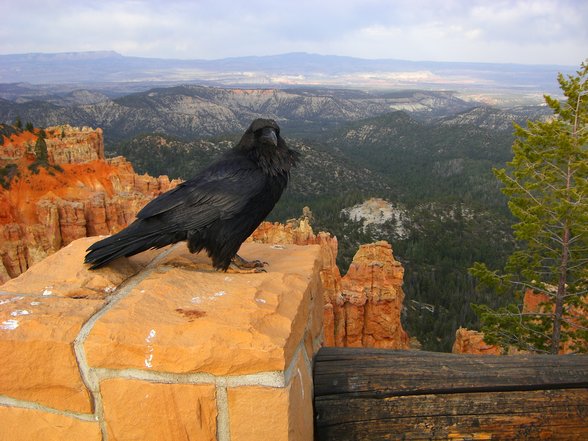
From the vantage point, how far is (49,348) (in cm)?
149

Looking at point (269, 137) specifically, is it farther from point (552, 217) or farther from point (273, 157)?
point (552, 217)

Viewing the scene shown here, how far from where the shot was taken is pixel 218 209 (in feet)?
7.58

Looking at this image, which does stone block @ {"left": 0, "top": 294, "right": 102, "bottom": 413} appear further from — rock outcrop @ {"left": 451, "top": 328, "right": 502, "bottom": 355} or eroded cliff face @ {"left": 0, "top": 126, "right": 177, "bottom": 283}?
eroded cliff face @ {"left": 0, "top": 126, "right": 177, "bottom": 283}

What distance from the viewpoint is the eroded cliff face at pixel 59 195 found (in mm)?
23344

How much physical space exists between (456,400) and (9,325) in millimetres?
1626

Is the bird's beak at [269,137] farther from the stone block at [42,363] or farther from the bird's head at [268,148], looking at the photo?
the stone block at [42,363]

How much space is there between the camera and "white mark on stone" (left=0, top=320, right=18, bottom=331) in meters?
→ 1.52

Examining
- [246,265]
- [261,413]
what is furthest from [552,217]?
[261,413]

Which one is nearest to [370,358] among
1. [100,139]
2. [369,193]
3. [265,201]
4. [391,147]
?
[265,201]

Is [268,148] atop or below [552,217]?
atop

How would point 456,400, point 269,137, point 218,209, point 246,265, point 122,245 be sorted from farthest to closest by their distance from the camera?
point 269,137 < point 246,265 < point 218,209 < point 122,245 < point 456,400

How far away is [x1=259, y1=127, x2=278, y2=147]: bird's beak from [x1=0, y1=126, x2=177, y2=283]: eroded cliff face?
22.6 metres

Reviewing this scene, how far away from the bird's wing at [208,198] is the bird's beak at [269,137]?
187mm

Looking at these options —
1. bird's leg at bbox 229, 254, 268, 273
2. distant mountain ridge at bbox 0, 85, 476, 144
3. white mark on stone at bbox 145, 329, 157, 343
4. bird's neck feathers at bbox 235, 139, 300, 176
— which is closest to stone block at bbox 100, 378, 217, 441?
white mark on stone at bbox 145, 329, 157, 343
